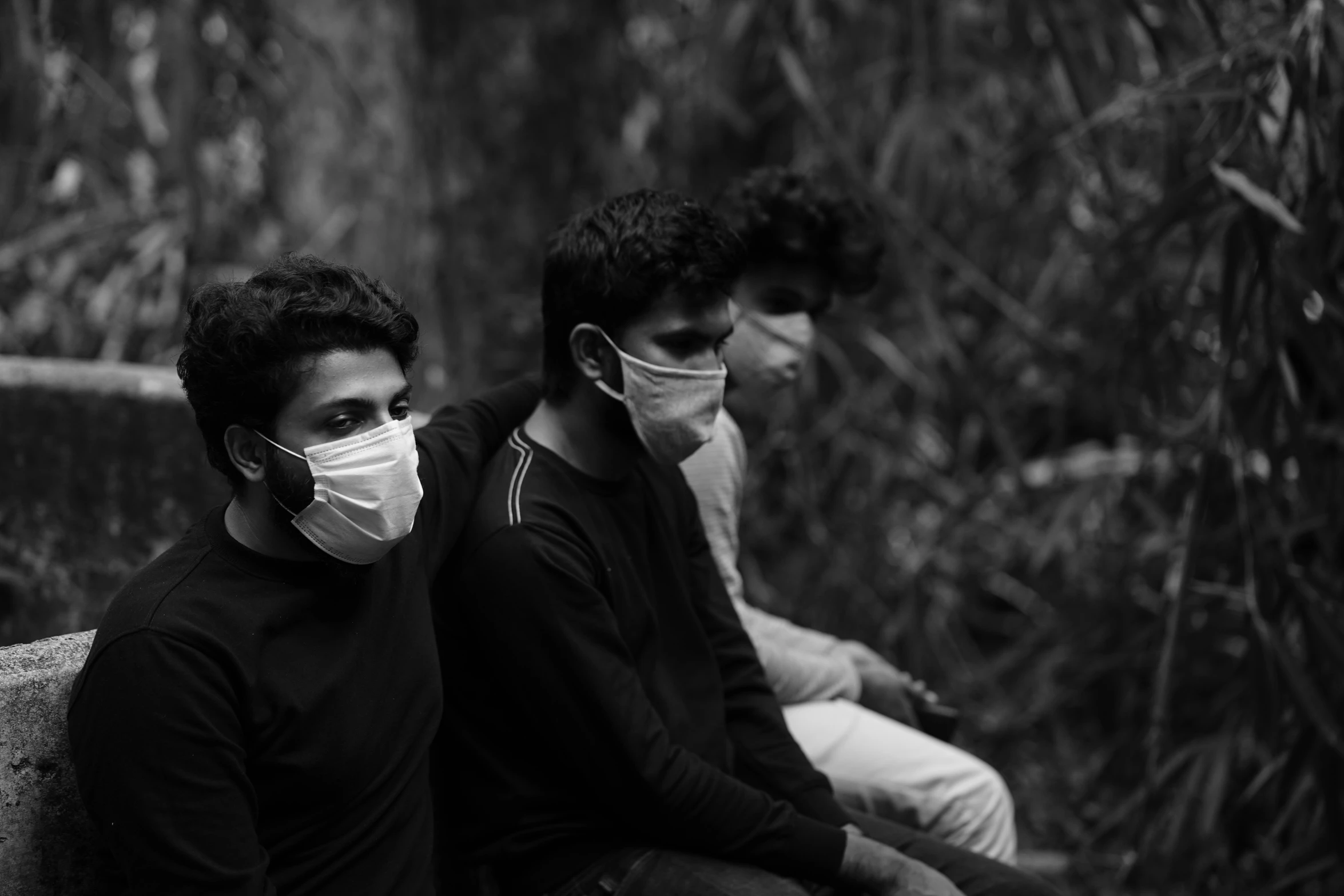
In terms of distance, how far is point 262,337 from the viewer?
5.06 ft

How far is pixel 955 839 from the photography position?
2.46 metres

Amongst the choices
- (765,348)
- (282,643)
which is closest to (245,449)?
(282,643)

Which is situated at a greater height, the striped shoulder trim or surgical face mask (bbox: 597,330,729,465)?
surgical face mask (bbox: 597,330,729,465)

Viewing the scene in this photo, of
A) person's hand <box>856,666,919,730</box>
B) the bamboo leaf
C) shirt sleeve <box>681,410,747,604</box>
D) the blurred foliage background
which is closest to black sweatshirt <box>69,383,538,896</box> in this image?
shirt sleeve <box>681,410,747,604</box>

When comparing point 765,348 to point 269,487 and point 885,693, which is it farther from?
point 269,487

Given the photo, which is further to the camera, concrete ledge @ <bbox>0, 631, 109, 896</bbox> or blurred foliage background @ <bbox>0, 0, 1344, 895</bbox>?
blurred foliage background @ <bbox>0, 0, 1344, 895</bbox>

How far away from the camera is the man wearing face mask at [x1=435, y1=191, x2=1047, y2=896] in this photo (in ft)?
5.98

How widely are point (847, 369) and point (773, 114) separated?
1329mm

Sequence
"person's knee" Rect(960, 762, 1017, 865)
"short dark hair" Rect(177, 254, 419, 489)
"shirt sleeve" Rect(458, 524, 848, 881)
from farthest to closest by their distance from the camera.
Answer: "person's knee" Rect(960, 762, 1017, 865) → "shirt sleeve" Rect(458, 524, 848, 881) → "short dark hair" Rect(177, 254, 419, 489)

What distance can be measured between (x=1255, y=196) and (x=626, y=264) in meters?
1.18

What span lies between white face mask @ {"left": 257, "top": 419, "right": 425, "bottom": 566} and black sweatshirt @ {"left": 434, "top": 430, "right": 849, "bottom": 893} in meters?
0.23

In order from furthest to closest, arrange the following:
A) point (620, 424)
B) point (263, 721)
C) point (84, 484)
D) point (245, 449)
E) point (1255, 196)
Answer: point (84, 484) < point (1255, 196) < point (620, 424) < point (245, 449) < point (263, 721)

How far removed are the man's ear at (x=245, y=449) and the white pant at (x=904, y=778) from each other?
118 cm

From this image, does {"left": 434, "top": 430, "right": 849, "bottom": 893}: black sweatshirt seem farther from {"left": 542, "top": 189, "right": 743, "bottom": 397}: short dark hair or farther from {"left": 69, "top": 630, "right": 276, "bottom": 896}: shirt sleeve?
{"left": 69, "top": 630, "right": 276, "bottom": 896}: shirt sleeve
